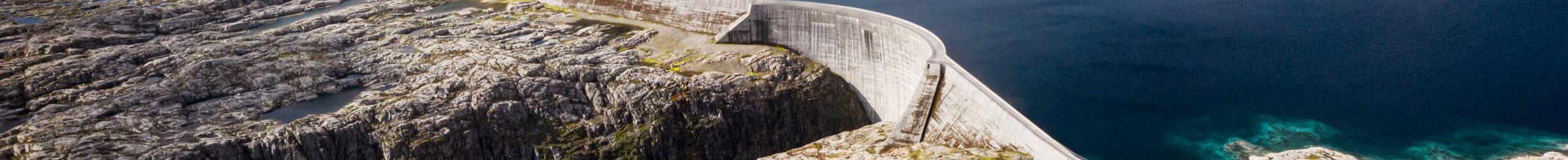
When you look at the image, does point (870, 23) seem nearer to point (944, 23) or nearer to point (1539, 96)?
point (944, 23)

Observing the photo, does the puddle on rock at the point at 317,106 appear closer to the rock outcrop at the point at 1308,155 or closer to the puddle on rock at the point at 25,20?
the puddle on rock at the point at 25,20

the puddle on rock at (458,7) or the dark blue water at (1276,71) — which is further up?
the puddle on rock at (458,7)

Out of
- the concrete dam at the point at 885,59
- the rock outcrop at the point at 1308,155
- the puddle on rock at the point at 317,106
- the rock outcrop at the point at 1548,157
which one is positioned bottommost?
the rock outcrop at the point at 1308,155

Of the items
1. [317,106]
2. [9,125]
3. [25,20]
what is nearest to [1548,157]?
[317,106]

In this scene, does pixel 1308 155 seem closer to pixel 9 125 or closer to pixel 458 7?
pixel 9 125

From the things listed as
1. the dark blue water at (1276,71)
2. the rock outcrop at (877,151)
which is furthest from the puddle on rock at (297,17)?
the dark blue water at (1276,71)

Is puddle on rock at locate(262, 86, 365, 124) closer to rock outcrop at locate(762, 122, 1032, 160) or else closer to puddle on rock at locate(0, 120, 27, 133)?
puddle on rock at locate(0, 120, 27, 133)
